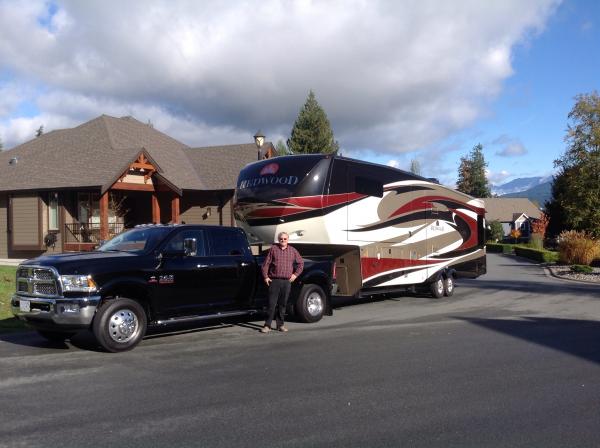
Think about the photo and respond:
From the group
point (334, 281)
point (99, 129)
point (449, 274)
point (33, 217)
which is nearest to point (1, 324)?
point (334, 281)

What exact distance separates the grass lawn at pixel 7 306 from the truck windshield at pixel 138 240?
2439 mm

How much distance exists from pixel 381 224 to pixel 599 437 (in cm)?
945

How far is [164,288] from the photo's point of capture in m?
9.52

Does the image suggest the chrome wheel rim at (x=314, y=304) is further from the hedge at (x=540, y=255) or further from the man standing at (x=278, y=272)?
the hedge at (x=540, y=255)

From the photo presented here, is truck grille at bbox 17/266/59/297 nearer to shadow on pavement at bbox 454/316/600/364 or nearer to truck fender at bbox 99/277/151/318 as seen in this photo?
truck fender at bbox 99/277/151/318

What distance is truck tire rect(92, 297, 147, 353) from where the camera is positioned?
8.66m

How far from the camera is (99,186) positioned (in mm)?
23094

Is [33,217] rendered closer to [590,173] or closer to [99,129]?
[99,129]

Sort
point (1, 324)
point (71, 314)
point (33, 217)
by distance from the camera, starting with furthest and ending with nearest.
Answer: point (33, 217) < point (1, 324) < point (71, 314)

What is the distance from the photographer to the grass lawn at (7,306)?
36.2 ft

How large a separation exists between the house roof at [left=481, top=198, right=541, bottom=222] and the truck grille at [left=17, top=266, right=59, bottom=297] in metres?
79.5

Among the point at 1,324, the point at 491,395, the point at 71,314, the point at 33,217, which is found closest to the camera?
the point at 491,395

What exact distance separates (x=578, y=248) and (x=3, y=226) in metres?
26.5

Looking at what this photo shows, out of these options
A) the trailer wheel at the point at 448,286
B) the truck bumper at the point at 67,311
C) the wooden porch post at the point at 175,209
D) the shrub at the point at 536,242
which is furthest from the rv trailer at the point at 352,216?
the shrub at the point at 536,242
